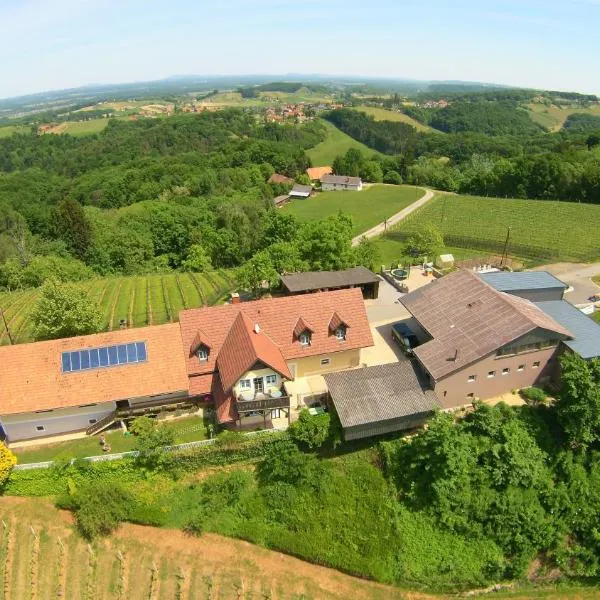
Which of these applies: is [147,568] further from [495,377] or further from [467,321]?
[467,321]

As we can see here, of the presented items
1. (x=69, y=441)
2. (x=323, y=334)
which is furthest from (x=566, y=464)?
(x=69, y=441)

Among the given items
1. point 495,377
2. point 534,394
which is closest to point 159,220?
point 495,377

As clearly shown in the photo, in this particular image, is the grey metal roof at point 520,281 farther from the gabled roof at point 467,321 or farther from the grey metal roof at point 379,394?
the grey metal roof at point 379,394

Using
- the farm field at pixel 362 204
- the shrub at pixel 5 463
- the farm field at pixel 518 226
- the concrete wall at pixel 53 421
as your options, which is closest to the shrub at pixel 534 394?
the concrete wall at pixel 53 421

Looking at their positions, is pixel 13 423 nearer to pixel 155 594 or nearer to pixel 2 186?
pixel 155 594

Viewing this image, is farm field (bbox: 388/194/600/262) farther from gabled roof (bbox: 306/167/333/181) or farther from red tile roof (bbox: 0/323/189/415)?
red tile roof (bbox: 0/323/189/415)

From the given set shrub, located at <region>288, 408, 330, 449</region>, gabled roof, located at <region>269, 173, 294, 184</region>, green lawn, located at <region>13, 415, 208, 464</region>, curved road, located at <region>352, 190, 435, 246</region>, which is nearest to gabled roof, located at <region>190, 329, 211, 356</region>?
green lawn, located at <region>13, 415, 208, 464</region>
